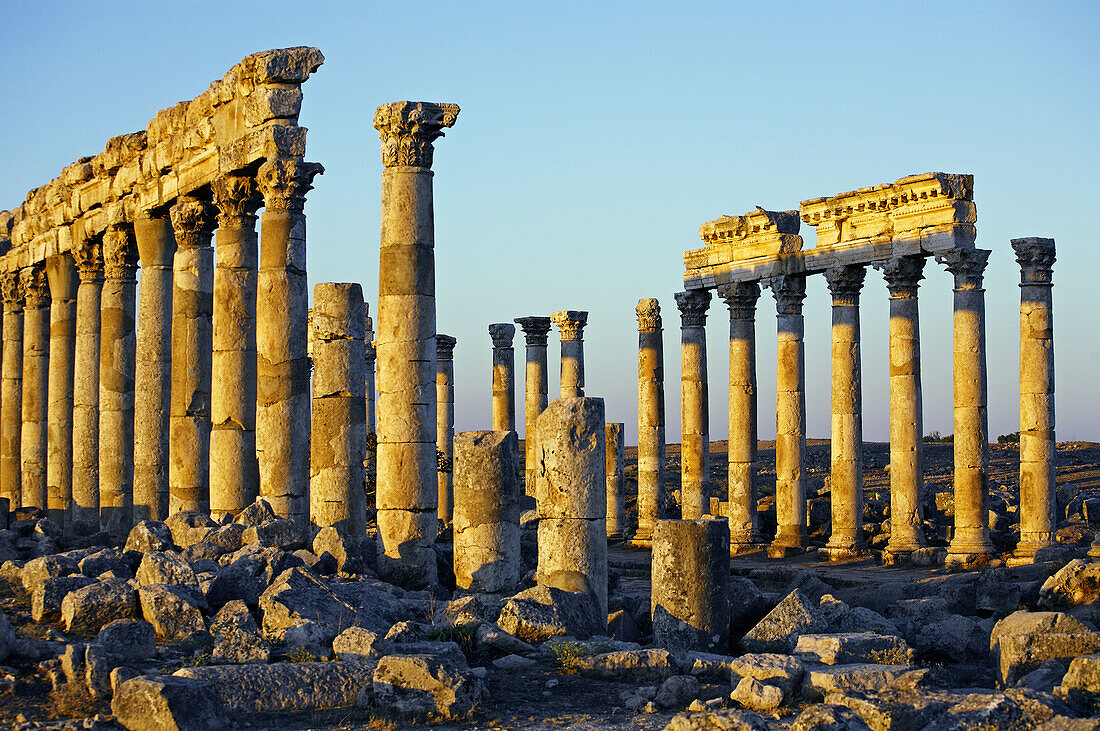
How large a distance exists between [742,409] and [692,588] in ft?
61.6

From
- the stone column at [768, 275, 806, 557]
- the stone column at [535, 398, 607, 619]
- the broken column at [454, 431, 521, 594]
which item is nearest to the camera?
the stone column at [535, 398, 607, 619]

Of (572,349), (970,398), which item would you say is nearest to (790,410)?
(970,398)

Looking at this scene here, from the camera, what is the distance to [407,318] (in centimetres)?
2070

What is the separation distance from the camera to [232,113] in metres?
23.7

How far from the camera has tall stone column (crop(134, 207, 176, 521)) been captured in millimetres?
27312

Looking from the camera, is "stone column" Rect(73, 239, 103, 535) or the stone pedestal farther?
"stone column" Rect(73, 239, 103, 535)

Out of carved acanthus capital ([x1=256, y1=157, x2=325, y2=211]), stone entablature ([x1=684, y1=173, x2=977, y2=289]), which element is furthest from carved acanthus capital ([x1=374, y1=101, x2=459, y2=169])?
stone entablature ([x1=684, y1=173, x2=977, y2=289])

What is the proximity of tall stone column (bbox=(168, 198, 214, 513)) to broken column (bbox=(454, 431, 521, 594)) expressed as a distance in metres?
8.40

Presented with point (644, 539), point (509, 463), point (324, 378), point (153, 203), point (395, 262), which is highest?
point (153, 203)

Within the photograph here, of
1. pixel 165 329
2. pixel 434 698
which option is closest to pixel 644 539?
pixel 165 329

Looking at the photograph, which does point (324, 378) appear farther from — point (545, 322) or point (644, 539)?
point (545, 322)

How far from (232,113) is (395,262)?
17.4 ft

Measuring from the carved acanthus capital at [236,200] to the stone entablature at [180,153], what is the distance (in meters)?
0.23

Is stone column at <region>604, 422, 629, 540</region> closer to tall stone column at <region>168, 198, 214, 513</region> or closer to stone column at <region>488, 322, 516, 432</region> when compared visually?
stone column at <region>488, 322, 516, 432</region>
